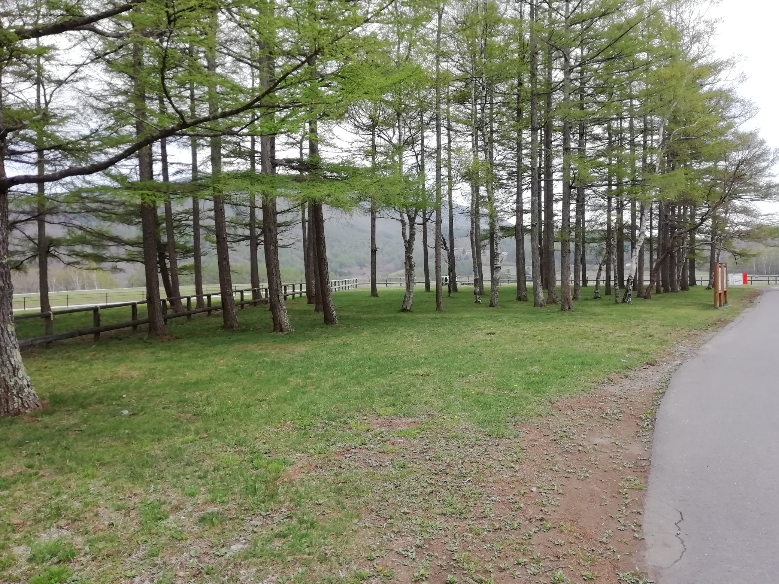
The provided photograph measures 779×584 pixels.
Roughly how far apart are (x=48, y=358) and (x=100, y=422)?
18.7 ft

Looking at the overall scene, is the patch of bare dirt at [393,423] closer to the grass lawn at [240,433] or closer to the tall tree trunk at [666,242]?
the grass lawn at [240,433]

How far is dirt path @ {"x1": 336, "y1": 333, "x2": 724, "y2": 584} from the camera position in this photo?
9.27 feet

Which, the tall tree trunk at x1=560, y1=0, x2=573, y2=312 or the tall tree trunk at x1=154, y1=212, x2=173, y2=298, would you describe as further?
the tall tree trunk at x1=154, y1=212, x2=173, y2=298

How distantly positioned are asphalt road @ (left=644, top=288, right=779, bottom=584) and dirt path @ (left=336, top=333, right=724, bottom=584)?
162 mm

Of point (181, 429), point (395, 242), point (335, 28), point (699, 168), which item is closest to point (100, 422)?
point (181, 429)

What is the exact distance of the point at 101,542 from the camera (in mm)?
3100

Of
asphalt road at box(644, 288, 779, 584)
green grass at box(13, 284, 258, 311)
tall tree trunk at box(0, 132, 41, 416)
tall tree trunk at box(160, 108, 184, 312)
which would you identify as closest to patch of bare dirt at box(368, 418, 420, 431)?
asphalt road at box(644, 288, 779, 584)

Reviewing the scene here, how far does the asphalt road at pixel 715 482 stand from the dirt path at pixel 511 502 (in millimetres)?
162

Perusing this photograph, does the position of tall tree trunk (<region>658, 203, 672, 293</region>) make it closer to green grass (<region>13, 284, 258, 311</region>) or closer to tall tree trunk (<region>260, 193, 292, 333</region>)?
tall tree trunk (<region>260, 193, 292, 333</region>)

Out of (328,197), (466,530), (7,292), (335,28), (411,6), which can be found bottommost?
(466,530)

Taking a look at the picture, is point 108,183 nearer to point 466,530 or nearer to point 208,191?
point 208,191

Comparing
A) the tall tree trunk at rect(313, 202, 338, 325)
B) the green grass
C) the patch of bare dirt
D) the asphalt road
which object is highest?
the tall tree trunk at rect(313, 202, 338, 325)

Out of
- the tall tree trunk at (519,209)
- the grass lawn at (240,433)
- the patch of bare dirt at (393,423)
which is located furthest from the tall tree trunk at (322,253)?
the tall tree trunk at (519,209)

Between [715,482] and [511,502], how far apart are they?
5.86 feet
